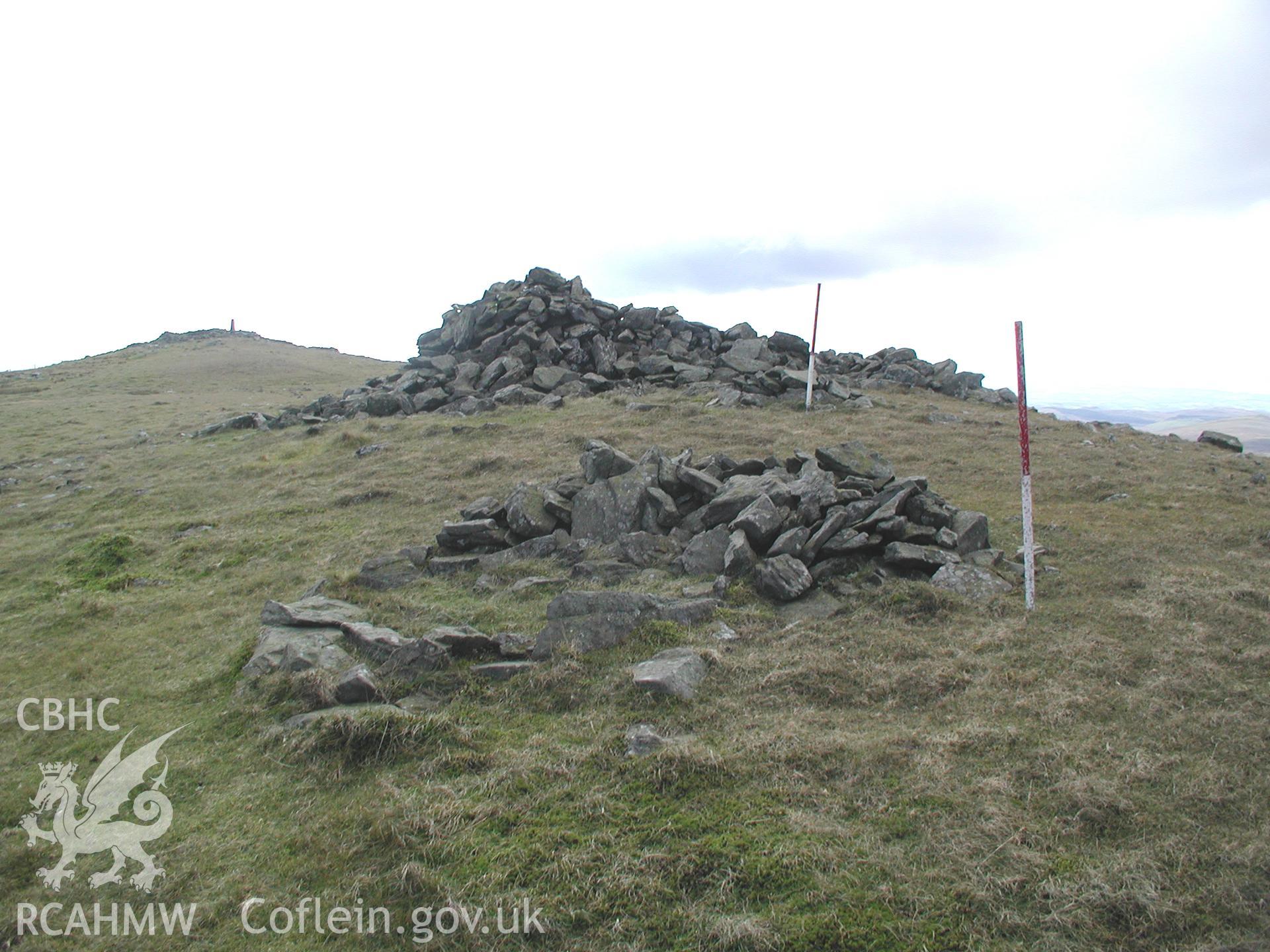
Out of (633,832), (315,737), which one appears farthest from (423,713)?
(633,832)

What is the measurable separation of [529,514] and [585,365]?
15857mm

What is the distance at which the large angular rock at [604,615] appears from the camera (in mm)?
7102

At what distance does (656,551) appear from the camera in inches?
382

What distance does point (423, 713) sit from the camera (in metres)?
5.98

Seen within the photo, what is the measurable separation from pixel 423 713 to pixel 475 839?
5.53 ft

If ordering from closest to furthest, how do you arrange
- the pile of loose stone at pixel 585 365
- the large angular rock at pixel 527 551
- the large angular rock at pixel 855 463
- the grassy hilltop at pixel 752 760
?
1. the grassy hilltop at pixel 752 760
2. the large angular rock at pixel 527 551
3. the large angular rock at pixel 855 463
4. the pile of loose stone at pixel 585 365

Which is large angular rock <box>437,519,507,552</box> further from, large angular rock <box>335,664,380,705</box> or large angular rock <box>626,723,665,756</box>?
large angular rock <box>626,723,665,756</box>

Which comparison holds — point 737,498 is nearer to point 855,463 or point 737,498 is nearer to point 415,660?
point 855,463

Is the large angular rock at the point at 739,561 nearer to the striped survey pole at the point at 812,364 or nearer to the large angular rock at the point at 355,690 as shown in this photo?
the large angular rock at the point at 355,690

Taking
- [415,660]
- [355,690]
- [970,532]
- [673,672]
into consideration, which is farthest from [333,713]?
[970,532]

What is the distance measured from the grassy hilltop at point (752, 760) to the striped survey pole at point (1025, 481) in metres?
0.39

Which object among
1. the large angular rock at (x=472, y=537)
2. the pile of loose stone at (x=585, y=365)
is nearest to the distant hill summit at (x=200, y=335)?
the pile of loose stone at (x=585, y=365)

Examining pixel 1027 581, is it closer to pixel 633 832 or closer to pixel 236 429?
pixel 633 832

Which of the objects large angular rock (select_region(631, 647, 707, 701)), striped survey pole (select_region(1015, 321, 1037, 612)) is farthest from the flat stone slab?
striped survey pole (select_region(1015, 321, 1037, 612))
